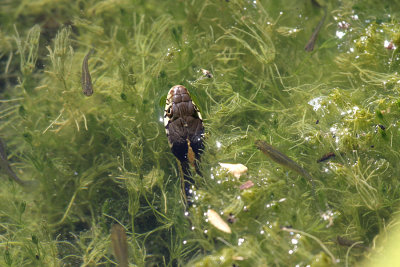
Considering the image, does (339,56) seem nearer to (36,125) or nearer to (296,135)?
(296,135)

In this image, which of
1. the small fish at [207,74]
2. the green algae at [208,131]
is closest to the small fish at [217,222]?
the green algae at [208,131]

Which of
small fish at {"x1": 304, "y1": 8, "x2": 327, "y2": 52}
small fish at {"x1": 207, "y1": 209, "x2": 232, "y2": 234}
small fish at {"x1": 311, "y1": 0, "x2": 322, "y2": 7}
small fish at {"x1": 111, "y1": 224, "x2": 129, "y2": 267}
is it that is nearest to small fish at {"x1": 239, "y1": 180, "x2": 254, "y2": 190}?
small fish at {"x1": 207, "y1": 209, "x2": 232, "y2": 234}

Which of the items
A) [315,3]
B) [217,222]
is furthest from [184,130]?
[315,3]

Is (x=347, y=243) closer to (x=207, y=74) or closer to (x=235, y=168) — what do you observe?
(x=235, y=168)

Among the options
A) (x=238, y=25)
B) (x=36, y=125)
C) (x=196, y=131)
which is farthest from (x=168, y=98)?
(x=36, y=125)

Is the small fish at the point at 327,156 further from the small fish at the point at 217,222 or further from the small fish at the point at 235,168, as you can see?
the small fish at the point at 217,222
